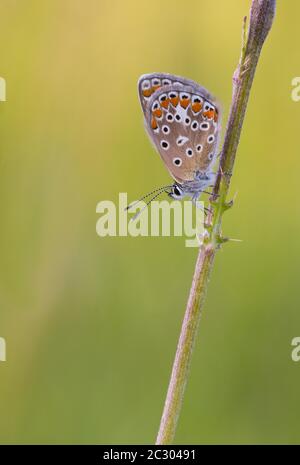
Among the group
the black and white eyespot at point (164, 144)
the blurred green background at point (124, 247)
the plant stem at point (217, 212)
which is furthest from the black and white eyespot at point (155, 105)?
the blurred green background at point (124, 247)

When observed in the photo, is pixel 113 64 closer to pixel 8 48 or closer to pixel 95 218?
pixel 8 48

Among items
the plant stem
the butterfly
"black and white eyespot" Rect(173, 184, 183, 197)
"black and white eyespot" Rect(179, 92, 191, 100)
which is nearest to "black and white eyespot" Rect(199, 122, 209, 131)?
the butterfly

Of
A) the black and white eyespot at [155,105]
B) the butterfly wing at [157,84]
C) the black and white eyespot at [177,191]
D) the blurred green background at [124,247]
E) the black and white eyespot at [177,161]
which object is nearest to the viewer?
the butterfly wing at [157,84]

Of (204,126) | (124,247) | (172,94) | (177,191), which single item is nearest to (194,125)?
(204,126)

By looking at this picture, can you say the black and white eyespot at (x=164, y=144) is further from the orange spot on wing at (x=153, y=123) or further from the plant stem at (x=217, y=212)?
the plant stem at (x=217, y=212)

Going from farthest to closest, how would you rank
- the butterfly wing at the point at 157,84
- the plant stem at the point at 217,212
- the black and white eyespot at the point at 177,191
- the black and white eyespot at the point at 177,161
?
the black and white eyespot at the point at 177,191, the black and white eyespot at the point at 177,161, the butterfly wing at the point at 157,84, the plant stem at the point at 217,212

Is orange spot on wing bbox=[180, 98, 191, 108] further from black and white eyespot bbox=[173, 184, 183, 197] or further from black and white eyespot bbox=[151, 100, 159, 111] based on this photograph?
black and white eyespot bbox=[173, 184, 183, 197]
